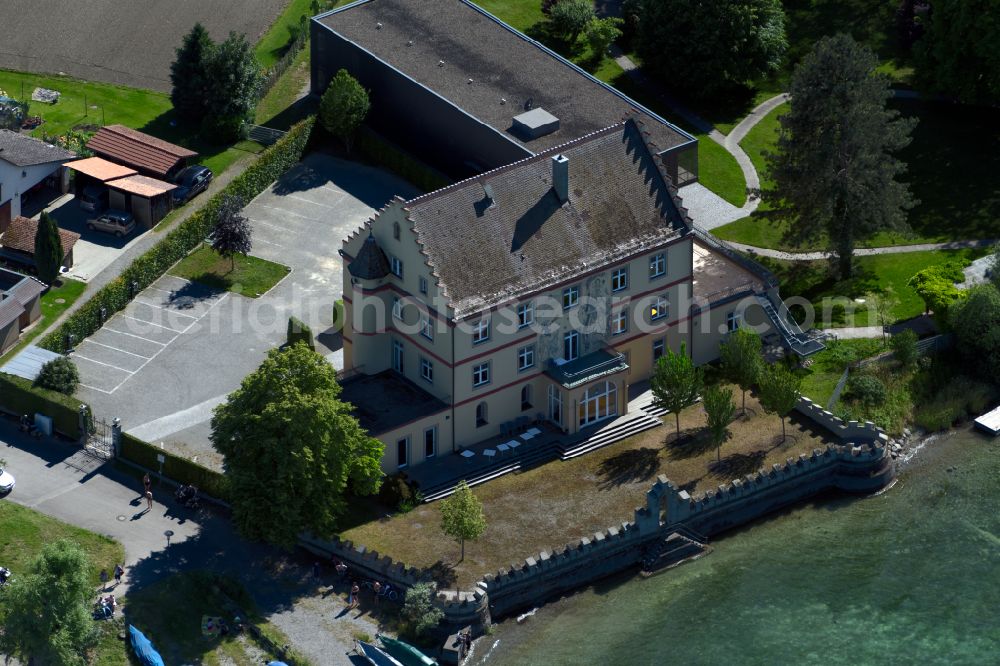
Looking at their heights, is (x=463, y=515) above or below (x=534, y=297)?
below

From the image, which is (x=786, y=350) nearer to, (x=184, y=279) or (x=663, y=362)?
(x=663, y=362)

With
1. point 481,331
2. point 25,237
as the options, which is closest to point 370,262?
point 481,331

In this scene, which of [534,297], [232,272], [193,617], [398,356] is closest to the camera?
[193,617]

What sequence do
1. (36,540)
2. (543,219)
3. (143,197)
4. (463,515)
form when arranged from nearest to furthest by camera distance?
1. (463,515)
2. (36,540)
3. (543,219)
4. (143,197)

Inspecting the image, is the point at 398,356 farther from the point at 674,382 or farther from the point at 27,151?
the point at 27,151

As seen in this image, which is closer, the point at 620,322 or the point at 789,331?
the point at 620,322

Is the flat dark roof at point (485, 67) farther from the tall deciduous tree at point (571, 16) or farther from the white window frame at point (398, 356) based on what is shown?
the white window frame at point (398, 356)

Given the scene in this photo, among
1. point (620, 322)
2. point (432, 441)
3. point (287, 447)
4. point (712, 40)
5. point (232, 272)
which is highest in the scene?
point (712, 40)
